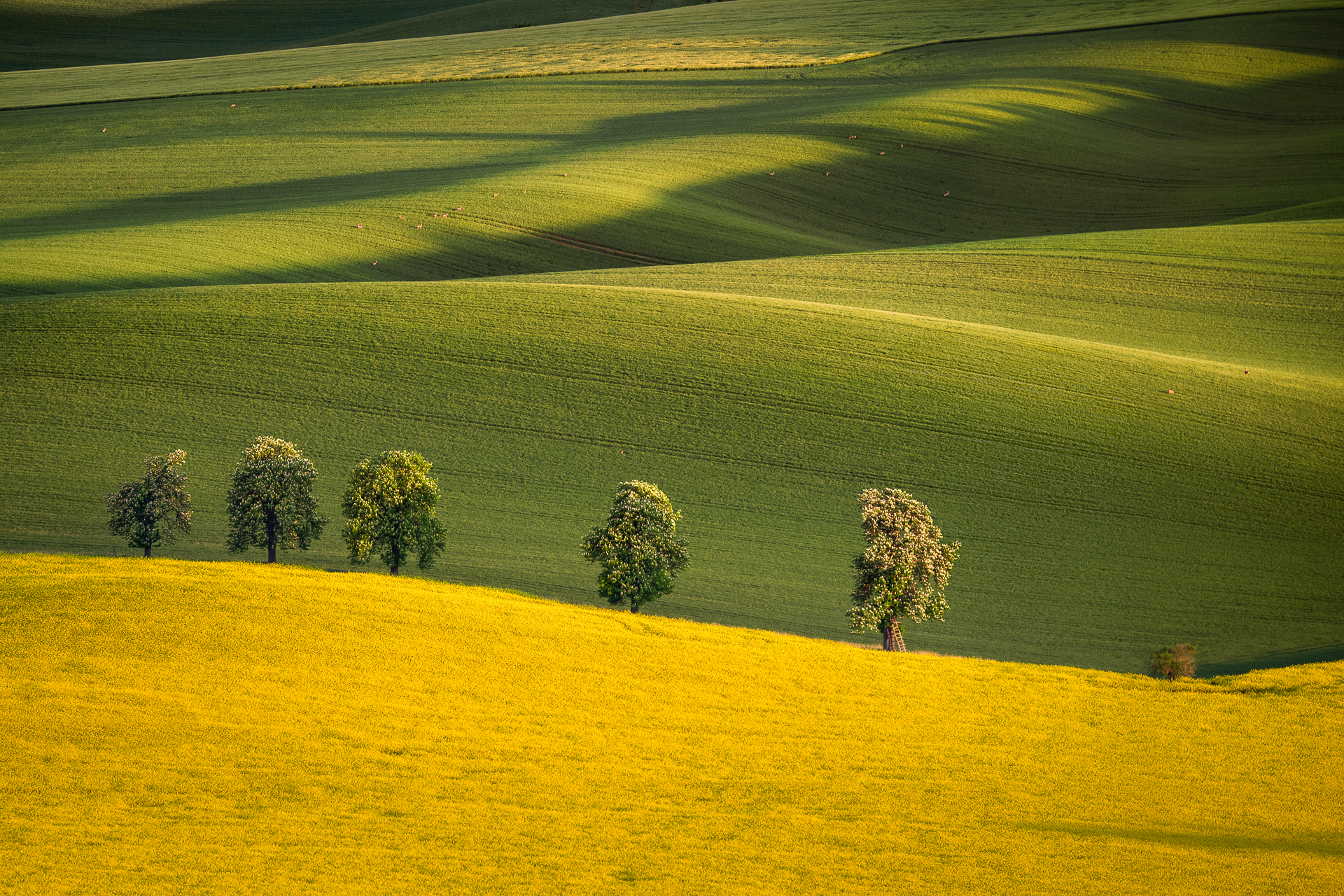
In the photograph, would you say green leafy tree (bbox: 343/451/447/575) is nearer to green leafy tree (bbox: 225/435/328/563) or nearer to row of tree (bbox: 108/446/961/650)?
row of tree (bbox: 108/446/961/650)

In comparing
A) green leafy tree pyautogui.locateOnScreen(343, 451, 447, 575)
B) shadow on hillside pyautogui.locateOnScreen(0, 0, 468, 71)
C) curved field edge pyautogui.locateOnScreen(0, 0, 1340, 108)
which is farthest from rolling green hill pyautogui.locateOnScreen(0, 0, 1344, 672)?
shadow on hillside pyautogui.locateOnScreen(0, 0, 468, 71)

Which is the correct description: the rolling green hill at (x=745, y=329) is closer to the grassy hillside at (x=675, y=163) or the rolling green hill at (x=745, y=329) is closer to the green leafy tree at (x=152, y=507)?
the grassy hillside at (x=675, y=163)

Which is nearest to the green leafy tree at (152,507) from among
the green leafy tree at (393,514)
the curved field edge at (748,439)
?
the curved field edge at (748,439)

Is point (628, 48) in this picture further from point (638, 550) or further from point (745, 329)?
point (638, 550)

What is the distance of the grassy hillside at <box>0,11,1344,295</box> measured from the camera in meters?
52.4

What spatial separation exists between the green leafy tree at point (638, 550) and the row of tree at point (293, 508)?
4.48 m

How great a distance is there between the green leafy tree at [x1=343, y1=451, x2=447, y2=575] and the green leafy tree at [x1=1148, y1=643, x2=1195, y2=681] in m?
17.2

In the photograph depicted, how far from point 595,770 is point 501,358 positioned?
2250cm

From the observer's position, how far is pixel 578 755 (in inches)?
721

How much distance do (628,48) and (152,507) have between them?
70.4 metres

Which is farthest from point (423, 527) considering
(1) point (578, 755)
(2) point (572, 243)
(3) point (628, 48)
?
(3) point (628, 48)

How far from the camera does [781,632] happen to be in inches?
1036

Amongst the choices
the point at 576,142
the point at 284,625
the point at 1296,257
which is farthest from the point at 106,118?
the point at 1296,257

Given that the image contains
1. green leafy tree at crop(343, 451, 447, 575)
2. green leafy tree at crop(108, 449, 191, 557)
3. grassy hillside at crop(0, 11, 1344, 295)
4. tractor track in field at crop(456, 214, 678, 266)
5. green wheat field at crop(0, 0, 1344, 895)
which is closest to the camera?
green wheat field at crop(0, 0, 1344, 895)
